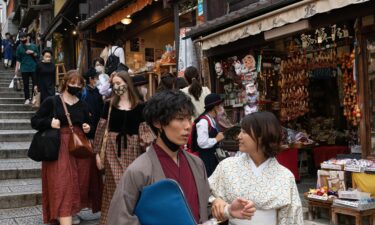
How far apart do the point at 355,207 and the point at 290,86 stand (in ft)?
16.2

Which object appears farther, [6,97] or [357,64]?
[6,97]

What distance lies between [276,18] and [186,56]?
387 centimetres

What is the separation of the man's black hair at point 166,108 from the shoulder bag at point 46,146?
316 cm

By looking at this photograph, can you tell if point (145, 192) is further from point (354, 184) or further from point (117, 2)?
point (117, 2)

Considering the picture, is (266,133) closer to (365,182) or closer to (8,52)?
(365,182)

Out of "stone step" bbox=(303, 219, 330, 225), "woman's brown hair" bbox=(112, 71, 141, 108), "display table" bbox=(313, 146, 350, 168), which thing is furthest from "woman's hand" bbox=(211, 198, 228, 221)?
"display table" bbox=(313, 146, 350, 168)

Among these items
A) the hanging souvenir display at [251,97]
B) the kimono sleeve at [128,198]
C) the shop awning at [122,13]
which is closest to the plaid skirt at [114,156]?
the kimono sleeve at [128,198]

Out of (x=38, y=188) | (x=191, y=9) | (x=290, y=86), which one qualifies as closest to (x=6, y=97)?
(x=191, y=9)

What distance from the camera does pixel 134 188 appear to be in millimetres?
2324

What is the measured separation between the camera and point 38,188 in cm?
723

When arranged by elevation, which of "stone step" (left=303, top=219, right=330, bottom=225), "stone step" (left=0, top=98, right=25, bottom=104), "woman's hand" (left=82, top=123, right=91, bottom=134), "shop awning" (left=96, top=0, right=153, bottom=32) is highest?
"shop awning" (left=96, top=0, right=153, bottom=32)

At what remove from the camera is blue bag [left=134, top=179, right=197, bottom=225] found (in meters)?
2.15

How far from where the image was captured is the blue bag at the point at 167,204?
2.15 metres

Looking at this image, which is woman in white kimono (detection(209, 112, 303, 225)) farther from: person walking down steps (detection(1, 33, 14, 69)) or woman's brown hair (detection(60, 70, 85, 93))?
person walking down steps (detection(1, 33, 14, 69))
